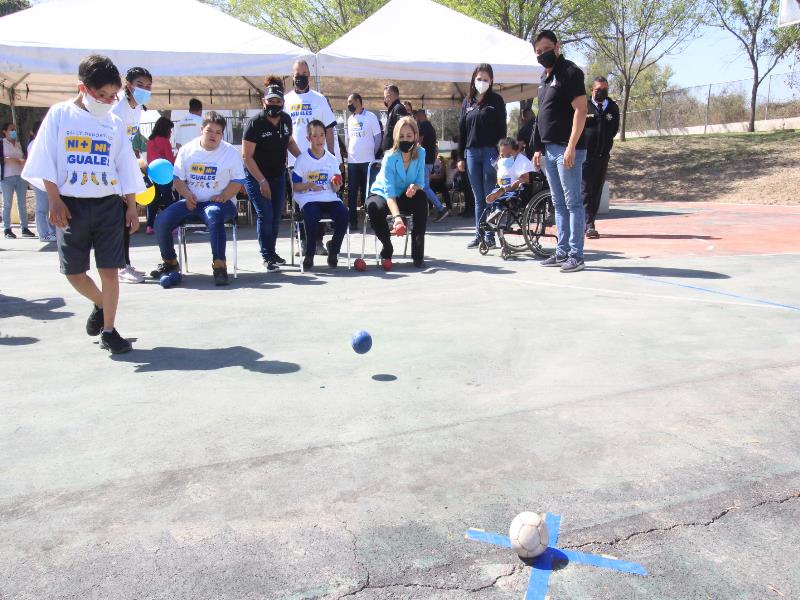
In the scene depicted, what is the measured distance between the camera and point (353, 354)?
4492 millimetres

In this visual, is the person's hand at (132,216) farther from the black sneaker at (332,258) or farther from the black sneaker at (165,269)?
the black sneaker at (332,258)

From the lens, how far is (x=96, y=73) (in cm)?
415

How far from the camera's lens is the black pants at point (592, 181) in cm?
975

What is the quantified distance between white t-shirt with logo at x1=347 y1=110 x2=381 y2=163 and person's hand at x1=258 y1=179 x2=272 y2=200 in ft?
12.6

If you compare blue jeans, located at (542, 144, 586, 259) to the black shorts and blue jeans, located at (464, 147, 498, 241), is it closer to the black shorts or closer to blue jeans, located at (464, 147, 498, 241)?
blue jeans, located at (464, 147, 498, 241)

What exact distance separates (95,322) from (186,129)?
1793cm

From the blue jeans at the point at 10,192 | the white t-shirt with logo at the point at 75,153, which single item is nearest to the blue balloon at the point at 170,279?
the white t-shirt with logo at the point at 75,153

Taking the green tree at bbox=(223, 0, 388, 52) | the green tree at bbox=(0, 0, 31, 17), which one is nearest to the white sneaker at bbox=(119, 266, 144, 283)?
the green tree at bbox=(223, 0, 388, 52)

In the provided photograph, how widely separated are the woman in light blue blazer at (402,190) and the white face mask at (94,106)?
3618 millimetres

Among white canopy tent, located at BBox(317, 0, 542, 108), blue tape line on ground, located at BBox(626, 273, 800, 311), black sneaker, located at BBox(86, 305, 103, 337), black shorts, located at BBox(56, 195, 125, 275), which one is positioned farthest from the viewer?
white canopy tent, located at BBox(317, 0, 542, 108)

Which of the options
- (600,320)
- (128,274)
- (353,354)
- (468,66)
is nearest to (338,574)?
(353,354)

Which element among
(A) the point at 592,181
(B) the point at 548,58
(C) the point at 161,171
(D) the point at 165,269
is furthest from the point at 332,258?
(A) the point at 592,181

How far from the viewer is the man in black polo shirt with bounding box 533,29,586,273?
6.76 meters

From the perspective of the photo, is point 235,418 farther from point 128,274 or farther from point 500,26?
point 500,26
